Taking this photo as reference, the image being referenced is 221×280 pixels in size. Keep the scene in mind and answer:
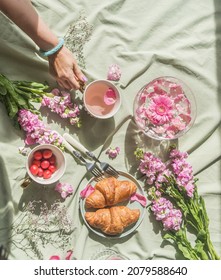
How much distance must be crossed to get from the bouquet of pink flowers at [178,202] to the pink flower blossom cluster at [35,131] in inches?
11.0

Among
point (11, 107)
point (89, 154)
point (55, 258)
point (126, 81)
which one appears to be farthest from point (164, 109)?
point (55, 258)

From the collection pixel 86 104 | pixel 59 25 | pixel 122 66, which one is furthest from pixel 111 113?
pixel 59 25

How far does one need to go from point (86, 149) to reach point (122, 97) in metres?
0.22

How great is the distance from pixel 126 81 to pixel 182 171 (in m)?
0.36

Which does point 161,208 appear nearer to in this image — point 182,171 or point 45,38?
point 182,171

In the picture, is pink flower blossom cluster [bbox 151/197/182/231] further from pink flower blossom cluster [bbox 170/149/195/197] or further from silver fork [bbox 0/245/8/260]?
silver fork [bbox 0/245/8/260]

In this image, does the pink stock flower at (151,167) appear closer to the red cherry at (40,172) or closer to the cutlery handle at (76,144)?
the cutlery handle at (76,144)

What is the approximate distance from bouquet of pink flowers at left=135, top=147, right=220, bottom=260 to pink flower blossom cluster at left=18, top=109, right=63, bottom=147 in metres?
0.28

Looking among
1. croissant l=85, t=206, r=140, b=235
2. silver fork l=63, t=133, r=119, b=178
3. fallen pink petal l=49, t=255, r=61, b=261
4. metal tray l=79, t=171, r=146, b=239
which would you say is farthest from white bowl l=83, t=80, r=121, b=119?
fallen pink petal l=49, t=255, r=61, b=261

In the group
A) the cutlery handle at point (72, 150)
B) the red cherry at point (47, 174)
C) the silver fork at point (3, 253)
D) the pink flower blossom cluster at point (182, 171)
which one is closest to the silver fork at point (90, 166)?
the cutlery handle at point (72, 150)

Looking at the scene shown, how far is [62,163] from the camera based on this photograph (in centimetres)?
142

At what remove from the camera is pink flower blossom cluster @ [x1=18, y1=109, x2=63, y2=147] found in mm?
1431

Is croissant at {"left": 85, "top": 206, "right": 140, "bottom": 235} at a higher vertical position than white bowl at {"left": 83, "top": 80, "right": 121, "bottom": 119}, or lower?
lower

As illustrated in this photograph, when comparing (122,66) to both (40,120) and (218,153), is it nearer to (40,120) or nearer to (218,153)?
(40,120)
